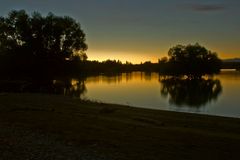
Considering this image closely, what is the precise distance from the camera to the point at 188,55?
113125mm

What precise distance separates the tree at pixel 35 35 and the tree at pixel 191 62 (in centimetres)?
6181

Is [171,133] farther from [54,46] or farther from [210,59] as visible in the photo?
[210,59]

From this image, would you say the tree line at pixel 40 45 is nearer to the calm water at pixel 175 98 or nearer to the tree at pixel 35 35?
the tree at pixel 35 35

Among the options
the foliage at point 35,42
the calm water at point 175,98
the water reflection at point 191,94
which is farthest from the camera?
the foliage at point 35,42

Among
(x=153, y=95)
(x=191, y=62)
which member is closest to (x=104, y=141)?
(x=153, y=95)

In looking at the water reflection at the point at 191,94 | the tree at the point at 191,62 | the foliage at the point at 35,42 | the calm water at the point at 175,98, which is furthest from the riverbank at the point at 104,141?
the tree at the point at 191,62

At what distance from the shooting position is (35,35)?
56062 mm

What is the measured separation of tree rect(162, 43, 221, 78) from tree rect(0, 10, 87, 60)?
203 ft

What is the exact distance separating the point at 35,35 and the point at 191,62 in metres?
67.4

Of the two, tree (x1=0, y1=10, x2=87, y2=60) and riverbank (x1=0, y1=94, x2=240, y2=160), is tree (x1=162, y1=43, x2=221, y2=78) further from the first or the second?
riverbank (x1=0, y1=94, x2=240, y2=160)

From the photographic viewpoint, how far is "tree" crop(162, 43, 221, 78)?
11244cm

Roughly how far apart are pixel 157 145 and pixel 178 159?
1.84 metres

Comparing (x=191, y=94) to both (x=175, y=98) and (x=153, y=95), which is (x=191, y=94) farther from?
(x=175, y=98)

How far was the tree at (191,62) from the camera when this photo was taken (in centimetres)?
11244
